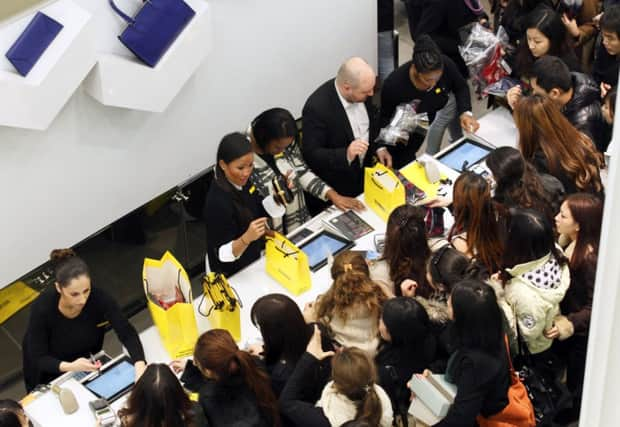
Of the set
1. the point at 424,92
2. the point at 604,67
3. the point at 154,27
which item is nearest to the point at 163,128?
the point at 154,27

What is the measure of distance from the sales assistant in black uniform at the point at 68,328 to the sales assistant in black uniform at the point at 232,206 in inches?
23.8

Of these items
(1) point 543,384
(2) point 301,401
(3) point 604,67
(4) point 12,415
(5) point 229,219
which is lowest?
(1) point 543,384

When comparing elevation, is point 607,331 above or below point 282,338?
above

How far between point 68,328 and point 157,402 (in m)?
0.94

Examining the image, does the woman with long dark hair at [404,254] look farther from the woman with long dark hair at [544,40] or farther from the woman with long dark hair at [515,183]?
the woman with long dark hair at [544,40]

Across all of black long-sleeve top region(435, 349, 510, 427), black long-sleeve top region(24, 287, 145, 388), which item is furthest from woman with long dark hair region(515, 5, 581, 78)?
black long-sleeve top region(24, 287, 145, 388)

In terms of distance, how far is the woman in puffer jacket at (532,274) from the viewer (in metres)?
3.65

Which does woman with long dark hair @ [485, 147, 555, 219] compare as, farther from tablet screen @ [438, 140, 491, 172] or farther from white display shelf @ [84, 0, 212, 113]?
white display shelf @ [84, 0, 212, 113]

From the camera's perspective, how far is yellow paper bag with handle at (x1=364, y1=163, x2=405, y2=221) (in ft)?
15.3

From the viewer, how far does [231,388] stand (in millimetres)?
3344

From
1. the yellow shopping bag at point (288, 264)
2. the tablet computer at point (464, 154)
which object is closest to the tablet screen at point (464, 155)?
the tablet computer at point (464, 154)

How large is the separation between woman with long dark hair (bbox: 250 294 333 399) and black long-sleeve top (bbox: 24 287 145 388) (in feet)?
2.50

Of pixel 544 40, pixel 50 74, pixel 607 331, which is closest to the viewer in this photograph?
pixel 607 331

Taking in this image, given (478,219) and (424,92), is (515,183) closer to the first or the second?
(478,219)
